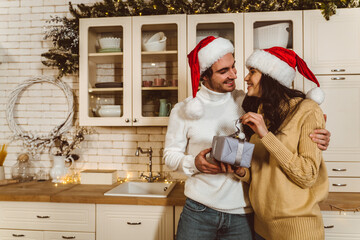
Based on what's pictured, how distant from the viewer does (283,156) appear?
1.06m

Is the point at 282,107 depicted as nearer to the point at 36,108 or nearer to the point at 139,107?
the point at 139,107

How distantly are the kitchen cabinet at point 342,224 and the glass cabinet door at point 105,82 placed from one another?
1.54 metres

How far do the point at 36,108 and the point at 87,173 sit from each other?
2.75ft

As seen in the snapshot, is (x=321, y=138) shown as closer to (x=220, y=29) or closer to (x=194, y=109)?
(x=194, y=109)

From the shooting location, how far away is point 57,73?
2533 mm

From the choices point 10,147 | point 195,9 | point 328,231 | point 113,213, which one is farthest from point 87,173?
point 328,231

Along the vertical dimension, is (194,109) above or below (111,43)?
below

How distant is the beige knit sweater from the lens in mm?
1074

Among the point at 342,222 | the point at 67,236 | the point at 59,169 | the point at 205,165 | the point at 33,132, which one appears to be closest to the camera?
the point at 205,165

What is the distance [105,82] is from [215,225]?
56.1 inches

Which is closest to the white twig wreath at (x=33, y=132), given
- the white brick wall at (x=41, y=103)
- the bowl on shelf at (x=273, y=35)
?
the white brick wall at (x=41, y=103)

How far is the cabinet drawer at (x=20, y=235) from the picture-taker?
1934 mm

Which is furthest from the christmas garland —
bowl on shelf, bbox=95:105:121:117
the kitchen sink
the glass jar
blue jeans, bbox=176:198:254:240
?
blue jeans, bbox=176:198:254:240

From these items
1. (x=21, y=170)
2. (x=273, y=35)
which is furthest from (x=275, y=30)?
(x=21, y=170)
